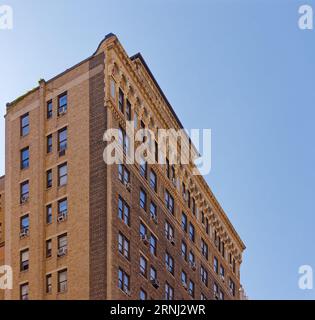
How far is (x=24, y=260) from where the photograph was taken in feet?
213

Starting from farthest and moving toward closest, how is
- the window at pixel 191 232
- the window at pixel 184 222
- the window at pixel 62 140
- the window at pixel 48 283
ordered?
the window at pixel 191 232 < the window at pixel 184 222 < the window at pixel 62 140 < the window at pixel 48 283

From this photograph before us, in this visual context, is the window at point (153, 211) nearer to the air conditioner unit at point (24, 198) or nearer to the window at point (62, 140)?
the window at point (62, 140)

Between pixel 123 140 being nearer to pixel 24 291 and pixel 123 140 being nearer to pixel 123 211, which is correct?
pixel 123 211

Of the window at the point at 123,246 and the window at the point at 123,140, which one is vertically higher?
the window at the point at 123,140

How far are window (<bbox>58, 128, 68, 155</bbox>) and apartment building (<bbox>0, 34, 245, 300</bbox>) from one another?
8 cm

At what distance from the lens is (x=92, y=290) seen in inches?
2346

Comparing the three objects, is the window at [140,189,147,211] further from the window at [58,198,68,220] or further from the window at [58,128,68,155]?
the window at [58,128,68,155]

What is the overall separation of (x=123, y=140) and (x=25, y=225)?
32.3 ft

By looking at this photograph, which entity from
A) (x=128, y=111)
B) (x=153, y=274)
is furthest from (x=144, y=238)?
(x=128, y=111)

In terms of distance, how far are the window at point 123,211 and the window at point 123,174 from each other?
5.43 feet

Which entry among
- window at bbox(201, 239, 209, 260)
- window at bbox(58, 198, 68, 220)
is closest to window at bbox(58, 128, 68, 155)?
Result: window at bbox(58, 198, 68, 220)

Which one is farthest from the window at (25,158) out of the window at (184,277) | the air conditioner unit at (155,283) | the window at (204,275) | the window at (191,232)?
the window at (204,275)

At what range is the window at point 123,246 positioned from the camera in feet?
204

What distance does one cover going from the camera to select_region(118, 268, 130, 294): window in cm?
6116
